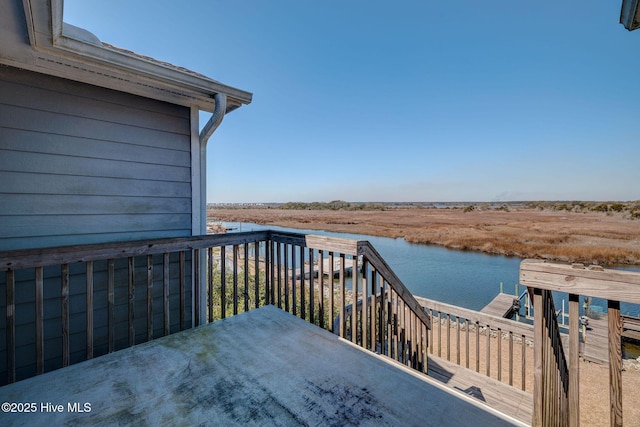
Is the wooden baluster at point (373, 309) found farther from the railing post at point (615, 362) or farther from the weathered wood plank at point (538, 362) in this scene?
the railing post at point (615, 362)

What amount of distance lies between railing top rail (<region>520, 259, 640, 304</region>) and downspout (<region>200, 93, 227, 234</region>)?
2424mm

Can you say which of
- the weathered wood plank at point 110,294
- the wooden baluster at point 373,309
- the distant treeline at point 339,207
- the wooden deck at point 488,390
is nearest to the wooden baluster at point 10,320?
the weathered wood plank at point 110,294

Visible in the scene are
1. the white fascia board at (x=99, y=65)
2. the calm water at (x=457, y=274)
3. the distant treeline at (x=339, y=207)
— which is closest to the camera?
the white fascia board at (x=99, y=65)

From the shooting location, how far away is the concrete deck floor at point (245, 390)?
4.11 ft

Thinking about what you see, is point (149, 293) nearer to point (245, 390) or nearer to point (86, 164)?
point (245, 390)

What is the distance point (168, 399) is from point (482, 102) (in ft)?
62.0

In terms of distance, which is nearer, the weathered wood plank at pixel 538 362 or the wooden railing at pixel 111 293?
the weathered wood plank at pixel 538 362

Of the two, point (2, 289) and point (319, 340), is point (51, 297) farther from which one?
point (319, 340)

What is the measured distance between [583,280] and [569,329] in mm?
204

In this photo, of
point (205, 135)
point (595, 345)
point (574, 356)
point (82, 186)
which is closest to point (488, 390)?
point (574, 356)

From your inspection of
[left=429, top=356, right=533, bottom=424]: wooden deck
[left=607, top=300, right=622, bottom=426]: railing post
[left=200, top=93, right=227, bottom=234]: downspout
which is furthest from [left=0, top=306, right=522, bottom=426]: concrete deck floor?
[left=429, top=356, right=533, bottom=424]: wooden deck

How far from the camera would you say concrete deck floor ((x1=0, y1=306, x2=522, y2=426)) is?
4.11ft

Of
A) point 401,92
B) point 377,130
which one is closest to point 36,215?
point 401,92

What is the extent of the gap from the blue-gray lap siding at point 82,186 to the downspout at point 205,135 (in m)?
0.13
